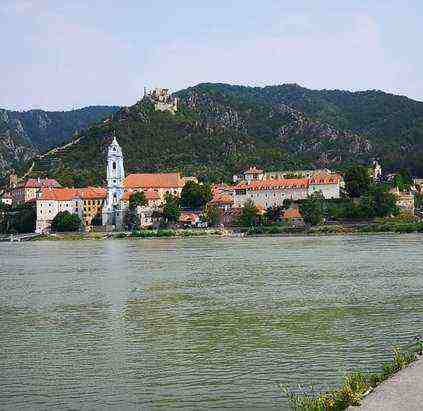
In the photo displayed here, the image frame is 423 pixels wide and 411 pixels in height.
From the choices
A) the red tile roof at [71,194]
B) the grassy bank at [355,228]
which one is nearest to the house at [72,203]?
the red tile roof at [71,194]

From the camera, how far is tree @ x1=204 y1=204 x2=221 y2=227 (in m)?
101

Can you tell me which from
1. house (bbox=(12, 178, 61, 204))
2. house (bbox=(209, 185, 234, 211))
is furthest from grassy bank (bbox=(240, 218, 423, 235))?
house (bbox=(12, 178, 61, 204))

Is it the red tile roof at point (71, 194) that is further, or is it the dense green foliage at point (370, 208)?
the red tile roof at point (71, 194)

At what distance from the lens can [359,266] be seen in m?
42.5

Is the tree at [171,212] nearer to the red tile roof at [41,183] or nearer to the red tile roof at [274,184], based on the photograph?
the red tile roof at [274,184]

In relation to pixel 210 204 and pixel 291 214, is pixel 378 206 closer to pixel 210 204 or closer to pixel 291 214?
pixel 291 214

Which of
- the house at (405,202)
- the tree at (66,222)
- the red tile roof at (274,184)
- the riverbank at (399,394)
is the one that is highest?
the red tile roof at (274,184)

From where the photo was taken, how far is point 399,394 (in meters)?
12.0

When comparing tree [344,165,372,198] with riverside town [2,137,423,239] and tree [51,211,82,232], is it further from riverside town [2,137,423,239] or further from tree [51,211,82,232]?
tree [51,211,82,232]

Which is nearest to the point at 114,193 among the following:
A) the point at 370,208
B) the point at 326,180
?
the point at 326,180

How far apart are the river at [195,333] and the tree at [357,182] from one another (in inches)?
2311

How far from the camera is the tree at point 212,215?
101062 mm

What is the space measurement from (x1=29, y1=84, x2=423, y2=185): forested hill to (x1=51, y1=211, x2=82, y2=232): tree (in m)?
25.6

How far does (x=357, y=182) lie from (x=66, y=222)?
118 ft
